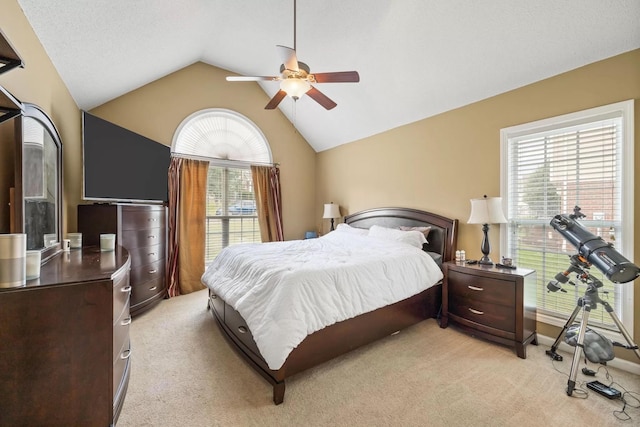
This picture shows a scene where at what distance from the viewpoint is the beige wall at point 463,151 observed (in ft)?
7.72

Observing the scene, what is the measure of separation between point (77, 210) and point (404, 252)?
3654 millimetres

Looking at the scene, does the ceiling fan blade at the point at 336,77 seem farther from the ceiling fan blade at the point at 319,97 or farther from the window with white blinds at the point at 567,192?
the window with white blinds at the point at 567,192

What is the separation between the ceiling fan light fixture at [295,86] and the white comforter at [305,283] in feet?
5.14

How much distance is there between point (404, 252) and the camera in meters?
2.97

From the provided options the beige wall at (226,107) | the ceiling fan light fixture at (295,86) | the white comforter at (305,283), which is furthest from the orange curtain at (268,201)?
the ceiling fan light fixture at (295,86)

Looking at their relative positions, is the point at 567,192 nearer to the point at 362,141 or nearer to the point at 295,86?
the point at 295,86

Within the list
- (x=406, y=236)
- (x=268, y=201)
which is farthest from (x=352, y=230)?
(x=268, y=201)

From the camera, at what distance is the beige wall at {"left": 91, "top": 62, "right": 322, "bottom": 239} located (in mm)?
4000

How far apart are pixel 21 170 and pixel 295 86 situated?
6.48ft

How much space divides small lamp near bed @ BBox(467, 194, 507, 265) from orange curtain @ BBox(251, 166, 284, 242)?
11.1 ft

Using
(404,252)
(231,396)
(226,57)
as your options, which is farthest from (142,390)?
(226,57)

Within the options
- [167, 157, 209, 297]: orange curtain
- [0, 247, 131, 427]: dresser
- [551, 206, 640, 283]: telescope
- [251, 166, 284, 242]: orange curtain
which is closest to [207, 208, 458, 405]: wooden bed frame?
[0, 247, 131, 427]: dresser

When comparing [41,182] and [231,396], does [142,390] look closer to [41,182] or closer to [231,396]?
[231,396]

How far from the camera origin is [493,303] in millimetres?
2580
